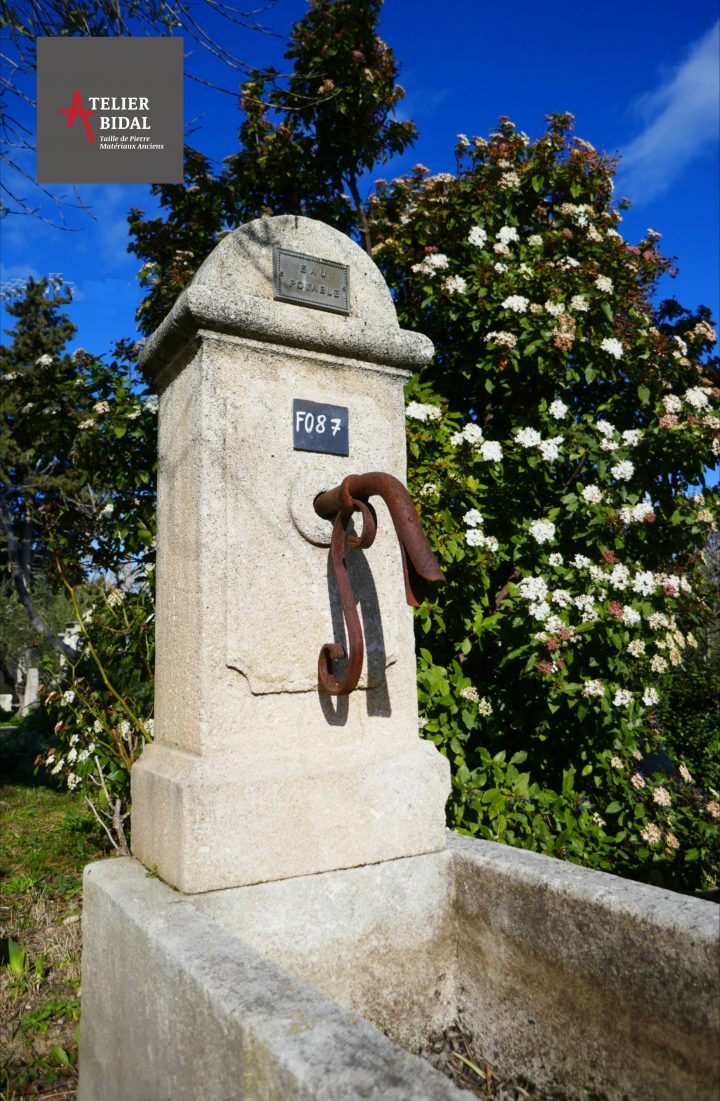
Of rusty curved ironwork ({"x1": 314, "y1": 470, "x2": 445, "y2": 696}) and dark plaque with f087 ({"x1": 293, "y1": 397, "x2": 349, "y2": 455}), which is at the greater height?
dark plaque with f087 ({"x1": 293, "y1": 397, "x2": 349, "y2": 455})

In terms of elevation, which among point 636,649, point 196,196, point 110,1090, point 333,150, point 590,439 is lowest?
point 110,1090

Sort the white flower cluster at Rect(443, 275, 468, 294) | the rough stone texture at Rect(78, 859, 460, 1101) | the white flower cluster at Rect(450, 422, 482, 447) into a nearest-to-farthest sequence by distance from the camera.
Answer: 1. the rough stone texture at Rect(78, 859, 460, 1101)
2. the white flower cluster at Rect(450, 422, 482, 447)
3. the white flower cluster at Rect(443, 275, 468, 294)

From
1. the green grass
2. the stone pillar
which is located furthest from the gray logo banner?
the green grass

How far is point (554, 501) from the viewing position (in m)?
3.84

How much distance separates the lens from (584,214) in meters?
4.12

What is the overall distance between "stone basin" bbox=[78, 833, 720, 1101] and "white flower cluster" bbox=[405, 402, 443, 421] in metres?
1.91

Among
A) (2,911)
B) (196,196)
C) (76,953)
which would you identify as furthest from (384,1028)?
(196,196)

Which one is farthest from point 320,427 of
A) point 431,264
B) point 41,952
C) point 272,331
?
point 41,952

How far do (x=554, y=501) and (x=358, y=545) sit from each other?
219 centimetres

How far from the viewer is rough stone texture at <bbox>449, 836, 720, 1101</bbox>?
1440 mm

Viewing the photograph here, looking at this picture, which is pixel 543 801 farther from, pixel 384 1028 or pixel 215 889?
pixel 215 889

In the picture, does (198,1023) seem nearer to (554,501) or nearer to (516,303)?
(554,501)

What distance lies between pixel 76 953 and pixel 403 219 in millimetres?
4118

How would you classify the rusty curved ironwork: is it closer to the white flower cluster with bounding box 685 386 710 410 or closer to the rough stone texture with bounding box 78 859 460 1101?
the rough stone texture with bounding box 78 859 460 1101
